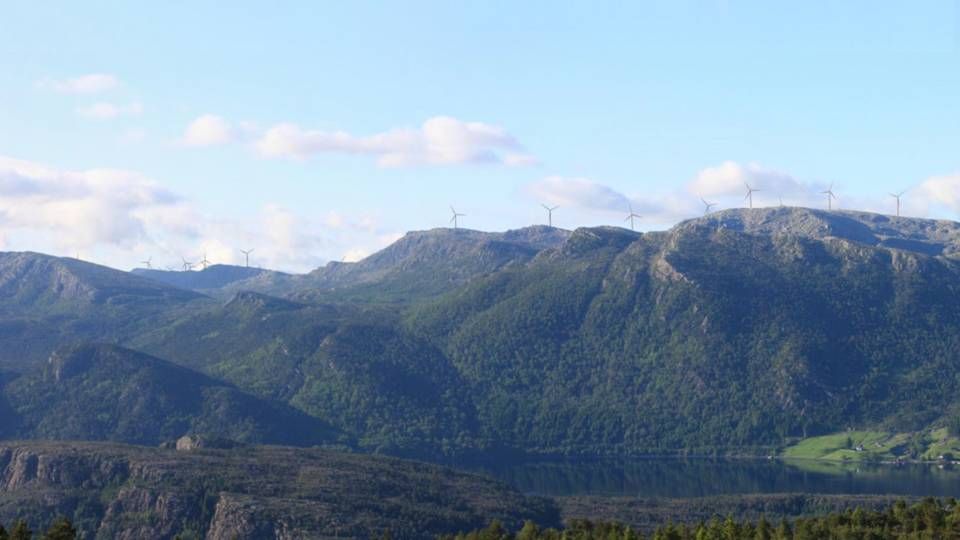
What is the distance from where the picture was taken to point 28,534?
17225 centimetres
